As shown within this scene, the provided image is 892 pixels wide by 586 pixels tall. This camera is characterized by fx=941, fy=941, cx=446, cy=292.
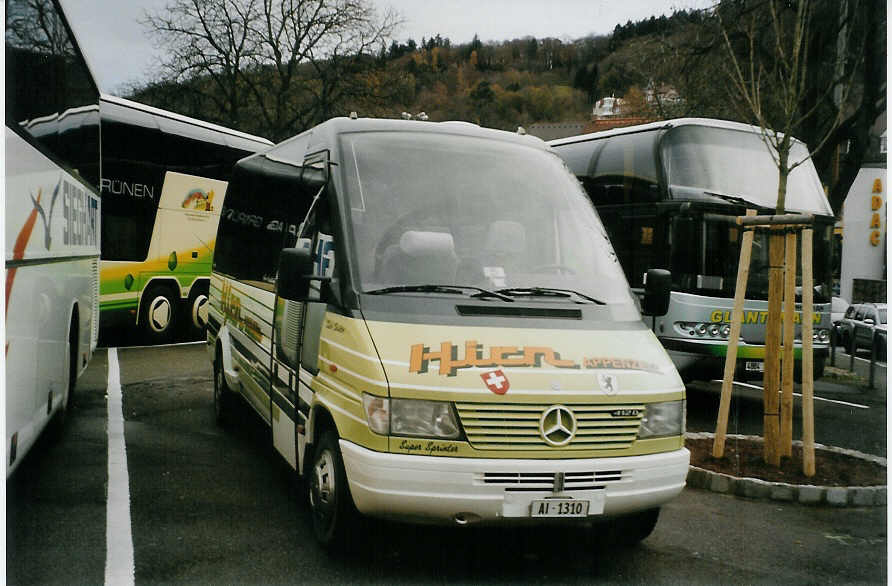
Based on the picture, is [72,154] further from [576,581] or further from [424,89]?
[576,581]

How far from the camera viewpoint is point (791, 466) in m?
7.61

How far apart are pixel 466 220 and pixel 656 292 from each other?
1434 millimetres

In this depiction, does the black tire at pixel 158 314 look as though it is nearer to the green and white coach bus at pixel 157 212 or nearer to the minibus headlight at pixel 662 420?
the green and white coach bus at pixel 157 212

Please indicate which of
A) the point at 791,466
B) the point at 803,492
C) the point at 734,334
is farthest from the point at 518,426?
the point at 791,466

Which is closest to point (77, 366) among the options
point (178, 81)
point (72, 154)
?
point (72, 154)

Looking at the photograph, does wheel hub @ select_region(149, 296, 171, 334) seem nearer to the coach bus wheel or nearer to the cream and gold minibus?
the coach bus wheel

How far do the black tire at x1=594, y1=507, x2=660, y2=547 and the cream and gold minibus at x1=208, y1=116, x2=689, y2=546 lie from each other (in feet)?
0.04

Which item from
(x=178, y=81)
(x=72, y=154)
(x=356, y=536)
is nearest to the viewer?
(x=356, y=536)

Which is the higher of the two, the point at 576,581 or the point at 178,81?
the point at 178,81

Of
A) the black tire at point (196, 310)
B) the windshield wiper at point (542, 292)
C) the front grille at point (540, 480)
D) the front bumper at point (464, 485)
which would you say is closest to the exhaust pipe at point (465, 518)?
the front bumper at point (464, 485)

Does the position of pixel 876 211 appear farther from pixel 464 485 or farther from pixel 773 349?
pixel 464 485

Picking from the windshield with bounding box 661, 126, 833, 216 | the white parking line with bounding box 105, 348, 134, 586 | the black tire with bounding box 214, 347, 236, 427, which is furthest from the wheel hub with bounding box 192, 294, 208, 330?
the windshield with bounding box 661, 126, 833, 216

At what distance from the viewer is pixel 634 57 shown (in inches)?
585

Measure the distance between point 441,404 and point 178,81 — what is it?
11.1m
